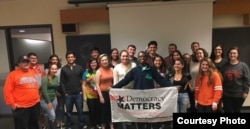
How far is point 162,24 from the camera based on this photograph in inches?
185

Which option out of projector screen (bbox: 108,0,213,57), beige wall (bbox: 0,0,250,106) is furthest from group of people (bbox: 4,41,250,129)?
beige wall (bbox: 0,0,250,106)

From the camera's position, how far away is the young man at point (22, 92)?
334 centimetres

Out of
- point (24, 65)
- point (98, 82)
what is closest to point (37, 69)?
point (24, 65)

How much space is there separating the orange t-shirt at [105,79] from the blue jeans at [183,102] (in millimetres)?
1004

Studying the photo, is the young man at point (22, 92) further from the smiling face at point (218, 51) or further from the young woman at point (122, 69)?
the smiling face at point (218, 51)

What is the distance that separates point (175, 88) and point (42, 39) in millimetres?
3253

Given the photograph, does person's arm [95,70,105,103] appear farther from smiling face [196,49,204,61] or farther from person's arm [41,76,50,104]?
smiling face [196,49,204,61]

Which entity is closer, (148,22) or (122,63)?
(122,63)

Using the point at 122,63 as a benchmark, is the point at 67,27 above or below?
above

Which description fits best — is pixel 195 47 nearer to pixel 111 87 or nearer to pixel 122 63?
pixel 122 63

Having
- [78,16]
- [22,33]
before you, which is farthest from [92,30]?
[22,33]

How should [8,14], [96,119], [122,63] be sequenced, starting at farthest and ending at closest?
[8,14] → [96,119] → [122,63]

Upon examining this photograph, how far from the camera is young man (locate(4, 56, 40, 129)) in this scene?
131 inches

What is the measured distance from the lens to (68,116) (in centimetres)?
412
